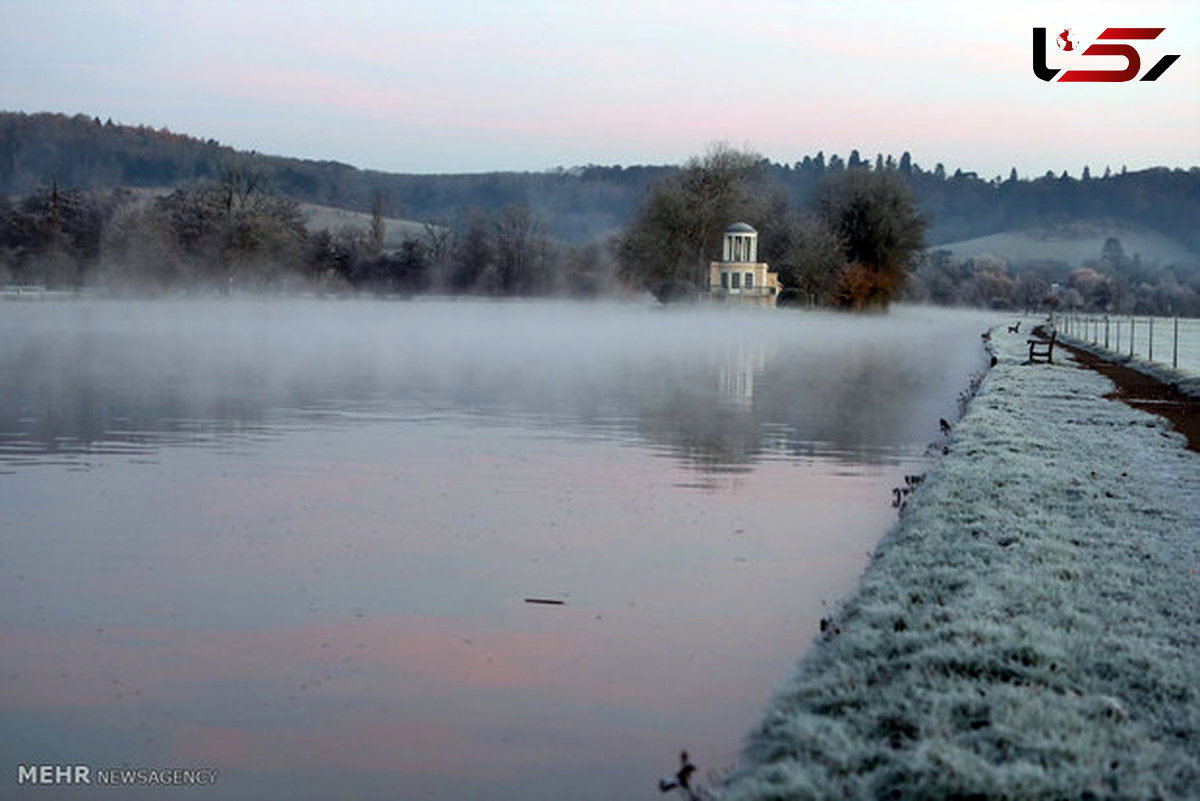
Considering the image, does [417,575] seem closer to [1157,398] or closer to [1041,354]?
[1157,398]

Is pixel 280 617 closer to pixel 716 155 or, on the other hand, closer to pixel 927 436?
pixel 927 436

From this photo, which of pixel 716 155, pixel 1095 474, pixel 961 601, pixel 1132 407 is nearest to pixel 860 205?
pixel 716 155

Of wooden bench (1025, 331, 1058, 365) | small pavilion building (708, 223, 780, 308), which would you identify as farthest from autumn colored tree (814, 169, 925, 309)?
wooden bench (1025, 331, 1058, 365)

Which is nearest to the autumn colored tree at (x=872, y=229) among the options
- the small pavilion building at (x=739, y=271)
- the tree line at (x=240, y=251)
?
the small pavilion building at (x=739, y=271)

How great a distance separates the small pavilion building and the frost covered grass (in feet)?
276

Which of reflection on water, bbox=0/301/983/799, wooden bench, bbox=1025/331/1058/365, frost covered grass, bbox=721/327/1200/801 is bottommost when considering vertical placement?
reflection on water, bbox=0/301/983/799

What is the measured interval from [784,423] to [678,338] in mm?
38169

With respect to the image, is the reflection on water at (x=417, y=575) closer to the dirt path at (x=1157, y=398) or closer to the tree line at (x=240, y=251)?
the dirt path at (x=1157, y=398)

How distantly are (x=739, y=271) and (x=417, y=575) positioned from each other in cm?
8750

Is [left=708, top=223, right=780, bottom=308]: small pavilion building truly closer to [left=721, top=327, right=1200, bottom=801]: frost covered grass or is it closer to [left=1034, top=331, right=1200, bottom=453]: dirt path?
[left=1034, top=331, right=1200, bottom=453]: dirt path

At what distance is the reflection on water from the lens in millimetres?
7543

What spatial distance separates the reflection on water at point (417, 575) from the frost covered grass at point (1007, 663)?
0.67 meters

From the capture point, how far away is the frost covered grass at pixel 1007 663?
6.05 m

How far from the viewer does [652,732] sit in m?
7.73
